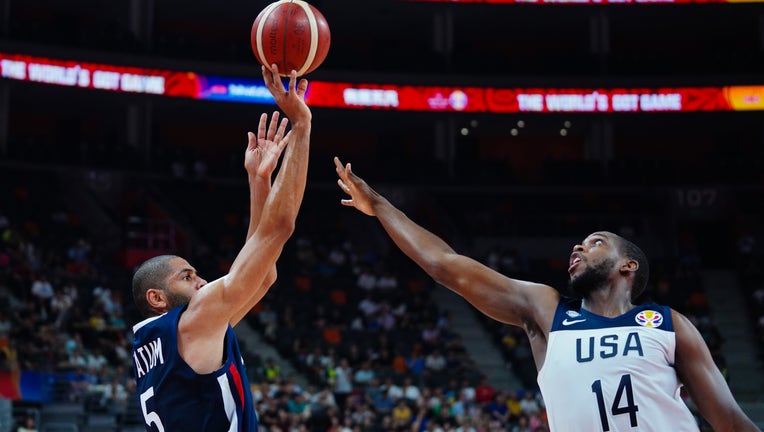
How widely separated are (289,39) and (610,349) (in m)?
2.89

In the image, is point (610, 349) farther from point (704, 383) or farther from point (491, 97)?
point (491, 97)

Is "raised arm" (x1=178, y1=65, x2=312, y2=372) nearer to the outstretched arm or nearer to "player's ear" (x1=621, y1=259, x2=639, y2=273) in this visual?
the outstretched arm

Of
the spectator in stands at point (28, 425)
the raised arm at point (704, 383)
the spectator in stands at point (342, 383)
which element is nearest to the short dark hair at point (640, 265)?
the raised arm at point (704, 383)

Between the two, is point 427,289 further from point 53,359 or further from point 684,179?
point 53,359

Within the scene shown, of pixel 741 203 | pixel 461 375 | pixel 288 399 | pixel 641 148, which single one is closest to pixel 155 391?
pixel 288 399

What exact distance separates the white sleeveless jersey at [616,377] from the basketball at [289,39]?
259 cm

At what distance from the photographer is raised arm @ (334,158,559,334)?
479 cm

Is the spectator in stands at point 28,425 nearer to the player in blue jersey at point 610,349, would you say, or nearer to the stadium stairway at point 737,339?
the player in blue jersey at point 610,349

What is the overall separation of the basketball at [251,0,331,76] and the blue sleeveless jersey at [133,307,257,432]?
207 centimetres

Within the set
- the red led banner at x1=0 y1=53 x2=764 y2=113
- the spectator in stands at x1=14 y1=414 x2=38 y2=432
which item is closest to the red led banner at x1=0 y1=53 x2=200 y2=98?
the red led banner at x1=0 y1=53 x2=764 y2=113

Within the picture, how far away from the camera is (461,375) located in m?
23.3

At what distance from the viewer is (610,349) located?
4.47 m

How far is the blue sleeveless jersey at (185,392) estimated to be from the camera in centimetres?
459

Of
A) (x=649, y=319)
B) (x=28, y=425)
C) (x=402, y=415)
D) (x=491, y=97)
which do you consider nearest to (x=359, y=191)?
(x=649, y=319)
